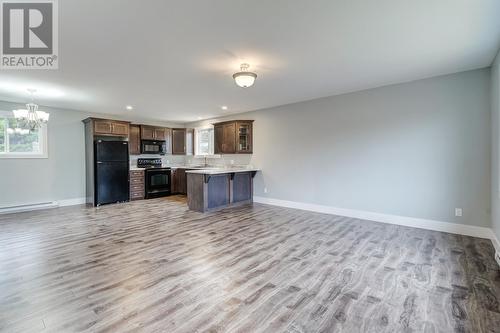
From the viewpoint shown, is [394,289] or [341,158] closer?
[394,289]

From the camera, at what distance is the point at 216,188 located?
229 inches

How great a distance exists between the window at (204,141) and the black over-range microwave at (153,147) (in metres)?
1.16

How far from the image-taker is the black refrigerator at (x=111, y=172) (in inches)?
247

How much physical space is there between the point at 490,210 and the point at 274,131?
4420 millimetres

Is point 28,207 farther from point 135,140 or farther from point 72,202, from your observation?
point 135,140

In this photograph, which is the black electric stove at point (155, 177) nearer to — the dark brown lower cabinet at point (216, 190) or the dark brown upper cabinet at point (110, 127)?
the dark brown upper cabinet at point (110, 127)

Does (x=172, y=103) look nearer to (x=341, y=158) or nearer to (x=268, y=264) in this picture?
(x=341, y=158)

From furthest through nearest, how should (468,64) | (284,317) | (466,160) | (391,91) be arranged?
(391,91), (466,160), (468,64), (284,317)

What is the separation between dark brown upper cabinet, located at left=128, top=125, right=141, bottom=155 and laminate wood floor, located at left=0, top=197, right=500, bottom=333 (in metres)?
3.52

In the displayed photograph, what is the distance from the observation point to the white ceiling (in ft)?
7.31

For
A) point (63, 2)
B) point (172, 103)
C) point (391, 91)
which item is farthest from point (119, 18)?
point (391, 91)

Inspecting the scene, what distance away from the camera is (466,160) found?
388 centimetres

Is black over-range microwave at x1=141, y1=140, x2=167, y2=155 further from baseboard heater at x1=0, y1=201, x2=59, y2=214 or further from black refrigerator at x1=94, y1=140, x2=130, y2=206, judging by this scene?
baseboard heater at x1=0, y1=201, x2=59, y2=214

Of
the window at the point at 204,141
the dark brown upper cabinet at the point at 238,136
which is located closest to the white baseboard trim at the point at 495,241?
the dark brown upper cabinet at the point at 238,136
